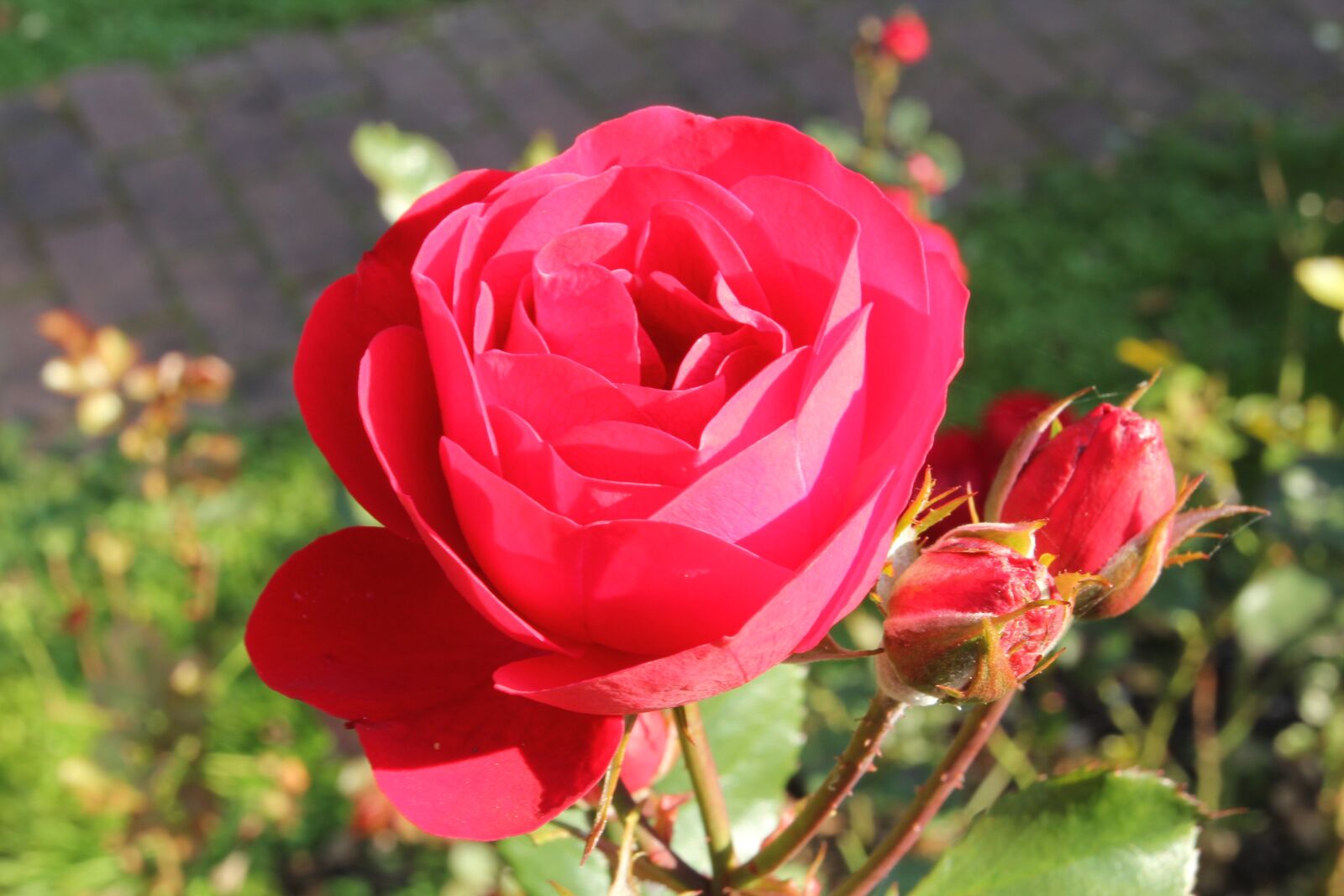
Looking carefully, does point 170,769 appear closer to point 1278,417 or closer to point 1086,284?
point 1278,417

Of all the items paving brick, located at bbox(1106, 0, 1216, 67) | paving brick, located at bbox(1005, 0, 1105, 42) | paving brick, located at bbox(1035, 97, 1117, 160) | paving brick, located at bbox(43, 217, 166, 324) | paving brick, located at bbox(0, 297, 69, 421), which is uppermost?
paving brick, located at bbox(1106, 0, 1216, 67)

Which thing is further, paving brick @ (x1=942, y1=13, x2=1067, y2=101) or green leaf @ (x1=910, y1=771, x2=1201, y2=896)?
paving brick @ (x1=942, y1=13, x2=1067, y2=101)

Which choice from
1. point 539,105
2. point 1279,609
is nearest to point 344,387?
point 1279,609

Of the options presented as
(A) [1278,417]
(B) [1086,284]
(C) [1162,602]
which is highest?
(A) [1278,417]

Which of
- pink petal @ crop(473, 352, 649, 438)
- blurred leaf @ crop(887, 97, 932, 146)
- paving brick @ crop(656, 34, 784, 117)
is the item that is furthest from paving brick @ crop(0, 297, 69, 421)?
pink petal @ crop(473, 352, 649, 438)


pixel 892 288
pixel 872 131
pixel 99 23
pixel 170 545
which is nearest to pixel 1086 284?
pixel 872 131

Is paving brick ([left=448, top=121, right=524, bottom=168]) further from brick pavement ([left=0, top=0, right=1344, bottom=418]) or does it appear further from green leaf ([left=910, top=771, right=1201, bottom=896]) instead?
green leaf ([left=910, top=771, right=1201, bottom=896])

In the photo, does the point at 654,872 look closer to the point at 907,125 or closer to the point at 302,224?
the point at 907,125
